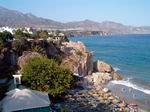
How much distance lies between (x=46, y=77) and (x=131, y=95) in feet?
46.4

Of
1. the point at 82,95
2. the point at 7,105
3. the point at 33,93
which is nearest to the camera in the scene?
the point at 7,105

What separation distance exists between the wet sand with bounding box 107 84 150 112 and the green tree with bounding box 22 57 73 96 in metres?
8.77

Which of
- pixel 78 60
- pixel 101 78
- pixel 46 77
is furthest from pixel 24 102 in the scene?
pixel 78 60

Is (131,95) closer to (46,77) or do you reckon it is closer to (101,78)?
(101,78)

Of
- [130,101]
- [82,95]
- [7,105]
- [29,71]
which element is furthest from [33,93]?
[130,101]

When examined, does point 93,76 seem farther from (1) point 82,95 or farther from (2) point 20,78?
(2) point 20,78

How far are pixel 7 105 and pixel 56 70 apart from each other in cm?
836

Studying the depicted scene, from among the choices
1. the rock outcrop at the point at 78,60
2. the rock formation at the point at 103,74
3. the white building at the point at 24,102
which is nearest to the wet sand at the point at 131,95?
the rock formation at the point at 103,74

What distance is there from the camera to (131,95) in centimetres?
3897

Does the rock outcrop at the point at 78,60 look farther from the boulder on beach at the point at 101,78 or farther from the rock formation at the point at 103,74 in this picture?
the boulder on beach at the point at 101,78

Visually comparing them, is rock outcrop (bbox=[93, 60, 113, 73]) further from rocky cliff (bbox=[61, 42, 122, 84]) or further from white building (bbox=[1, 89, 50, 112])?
white building (bbox=[1, 89, 50, 112])

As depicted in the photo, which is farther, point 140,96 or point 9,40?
point 9,40

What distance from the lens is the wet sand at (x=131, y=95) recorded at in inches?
1350

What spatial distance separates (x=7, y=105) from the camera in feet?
69.5
